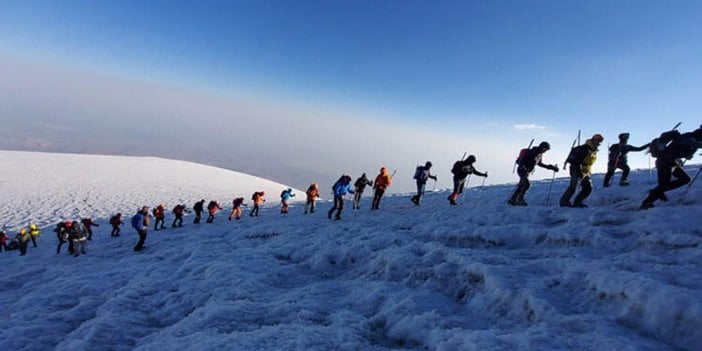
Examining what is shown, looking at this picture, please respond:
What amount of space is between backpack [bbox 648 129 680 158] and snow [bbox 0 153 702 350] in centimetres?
149

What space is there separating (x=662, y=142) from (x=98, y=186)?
178ft

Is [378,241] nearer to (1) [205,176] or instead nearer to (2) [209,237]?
(2) [209,237]

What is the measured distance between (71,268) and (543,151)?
17137 millimetres

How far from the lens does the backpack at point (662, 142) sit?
397 inches

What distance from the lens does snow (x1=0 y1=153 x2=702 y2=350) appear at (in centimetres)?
512

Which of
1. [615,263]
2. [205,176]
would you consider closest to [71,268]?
[615,263]

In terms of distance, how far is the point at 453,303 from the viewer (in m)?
6.74

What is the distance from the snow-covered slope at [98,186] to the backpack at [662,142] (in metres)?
30.8

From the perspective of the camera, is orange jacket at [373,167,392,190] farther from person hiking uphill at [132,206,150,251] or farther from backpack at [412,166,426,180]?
person hiking uphill at [132,206,150,251]

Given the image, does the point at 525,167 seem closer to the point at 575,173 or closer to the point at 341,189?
the point at 575,173

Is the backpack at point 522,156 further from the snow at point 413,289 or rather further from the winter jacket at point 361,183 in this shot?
the winter jacket at point 361,183

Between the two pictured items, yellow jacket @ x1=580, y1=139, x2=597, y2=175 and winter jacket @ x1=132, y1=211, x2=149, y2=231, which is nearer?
yellow jacket @ x1=580, y1=139, x2=597, y2=175

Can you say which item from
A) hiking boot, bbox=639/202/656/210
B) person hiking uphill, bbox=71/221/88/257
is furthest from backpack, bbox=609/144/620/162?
person hiking uphill, bbox=71/221/88/257

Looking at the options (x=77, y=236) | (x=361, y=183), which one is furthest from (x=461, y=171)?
(x=77, y=236)
